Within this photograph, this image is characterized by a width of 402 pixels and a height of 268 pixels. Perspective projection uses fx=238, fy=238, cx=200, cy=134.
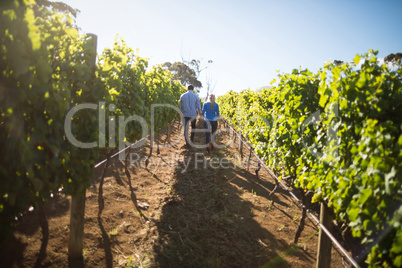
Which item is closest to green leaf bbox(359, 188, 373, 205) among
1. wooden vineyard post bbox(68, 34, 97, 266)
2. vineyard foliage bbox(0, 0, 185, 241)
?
vineyard foliage bbox(0, 0, 185, 241)

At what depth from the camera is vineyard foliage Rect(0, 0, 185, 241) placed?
1629 mm

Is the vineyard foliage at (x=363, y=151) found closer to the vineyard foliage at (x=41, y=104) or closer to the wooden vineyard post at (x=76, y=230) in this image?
the vineyard foliage at (x=41, y=104)

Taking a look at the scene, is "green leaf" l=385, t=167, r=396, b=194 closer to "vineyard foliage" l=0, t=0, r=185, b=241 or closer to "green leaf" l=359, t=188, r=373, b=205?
"green leaf" l=359, t=188, r=373, b=205

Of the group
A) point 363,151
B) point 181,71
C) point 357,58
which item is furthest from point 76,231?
point 181,71

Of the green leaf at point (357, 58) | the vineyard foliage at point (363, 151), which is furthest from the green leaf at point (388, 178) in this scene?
the green leaf at point (357, 58)

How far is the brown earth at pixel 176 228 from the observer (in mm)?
3174

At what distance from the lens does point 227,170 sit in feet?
23.8

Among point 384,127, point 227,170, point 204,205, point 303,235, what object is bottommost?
point 303,235

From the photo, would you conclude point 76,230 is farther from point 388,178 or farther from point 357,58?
point 357,58

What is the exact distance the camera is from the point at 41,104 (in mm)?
1992

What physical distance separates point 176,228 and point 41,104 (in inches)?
113

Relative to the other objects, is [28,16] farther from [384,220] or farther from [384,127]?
[384,220]

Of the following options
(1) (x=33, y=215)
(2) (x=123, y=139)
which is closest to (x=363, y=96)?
(2) (x=123, y=139)

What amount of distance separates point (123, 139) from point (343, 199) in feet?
10.8
